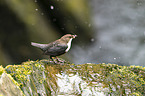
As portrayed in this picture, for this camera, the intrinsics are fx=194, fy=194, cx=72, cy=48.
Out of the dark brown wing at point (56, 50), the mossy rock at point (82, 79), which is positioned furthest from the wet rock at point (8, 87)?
the dark brown wing at point (56, 50)

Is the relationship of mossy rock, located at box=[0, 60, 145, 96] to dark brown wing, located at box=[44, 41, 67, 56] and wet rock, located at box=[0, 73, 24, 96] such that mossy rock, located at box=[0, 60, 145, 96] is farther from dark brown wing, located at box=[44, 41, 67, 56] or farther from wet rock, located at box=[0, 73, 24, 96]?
wet rock, located at box=[0, 73, 24, 96]

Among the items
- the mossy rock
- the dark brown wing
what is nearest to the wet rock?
the mossy rock

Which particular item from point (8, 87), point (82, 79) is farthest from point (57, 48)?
point (8, 87)

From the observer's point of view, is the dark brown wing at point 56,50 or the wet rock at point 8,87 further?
the dark brown wing at point 56,50

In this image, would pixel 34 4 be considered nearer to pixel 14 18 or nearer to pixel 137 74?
pixel 14 18

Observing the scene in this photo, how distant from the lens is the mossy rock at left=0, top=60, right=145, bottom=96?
3.60 meters

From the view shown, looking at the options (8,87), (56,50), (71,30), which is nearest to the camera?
(8,87)

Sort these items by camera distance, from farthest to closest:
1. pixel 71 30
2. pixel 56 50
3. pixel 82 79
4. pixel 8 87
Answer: pixel 71 30, pixel 56 50, pixel 82 79, pixel 8 87

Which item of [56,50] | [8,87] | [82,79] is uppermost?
[56,50]

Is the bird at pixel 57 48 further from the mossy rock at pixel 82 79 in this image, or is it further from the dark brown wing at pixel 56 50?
the mossy rock at pixel 82 79

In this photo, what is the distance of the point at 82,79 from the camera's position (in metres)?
4.05

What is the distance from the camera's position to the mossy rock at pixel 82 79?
3.60m

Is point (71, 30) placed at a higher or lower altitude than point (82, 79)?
higher

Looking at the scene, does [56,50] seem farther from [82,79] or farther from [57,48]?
[82,79]
